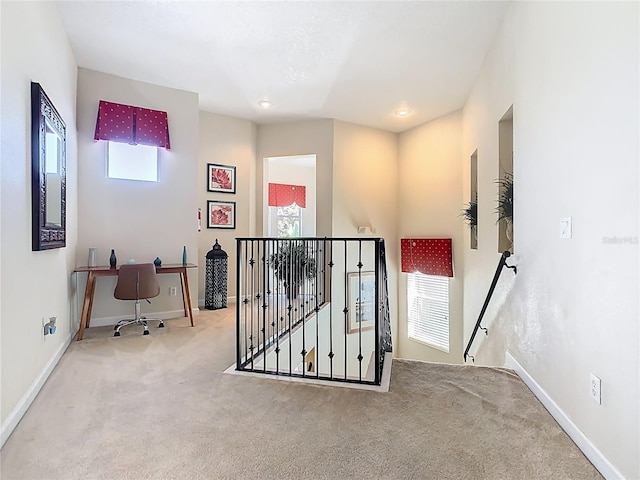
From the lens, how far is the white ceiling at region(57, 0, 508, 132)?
301 centimetres

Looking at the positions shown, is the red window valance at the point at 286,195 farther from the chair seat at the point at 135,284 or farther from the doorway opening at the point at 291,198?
the chair seat at the point at 135,284

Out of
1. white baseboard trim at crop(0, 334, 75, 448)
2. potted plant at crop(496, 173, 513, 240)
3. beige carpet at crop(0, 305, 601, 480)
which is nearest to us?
beige carpet at crop(0, 305, 601, 480)

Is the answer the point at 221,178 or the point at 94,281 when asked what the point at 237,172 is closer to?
the point at 221,178

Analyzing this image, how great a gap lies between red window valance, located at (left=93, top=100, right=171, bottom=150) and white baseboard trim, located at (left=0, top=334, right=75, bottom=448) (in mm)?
2365

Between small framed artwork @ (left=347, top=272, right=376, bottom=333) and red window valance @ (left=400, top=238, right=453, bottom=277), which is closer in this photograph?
red window valance @ (left=400, top=238, right=453, bottom=277)

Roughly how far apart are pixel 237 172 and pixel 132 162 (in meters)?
1.72

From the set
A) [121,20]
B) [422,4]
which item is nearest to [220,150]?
[121,20]

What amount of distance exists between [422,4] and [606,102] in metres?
1.88

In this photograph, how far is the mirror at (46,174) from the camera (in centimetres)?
238

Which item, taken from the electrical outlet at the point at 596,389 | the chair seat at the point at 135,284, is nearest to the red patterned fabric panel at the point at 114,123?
the chair seat at the point at 135,284

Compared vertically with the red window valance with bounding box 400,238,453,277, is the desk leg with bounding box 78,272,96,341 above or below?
below

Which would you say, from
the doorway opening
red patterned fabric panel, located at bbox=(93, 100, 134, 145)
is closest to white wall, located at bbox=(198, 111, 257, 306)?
red patterned fabric panel, located at bbox=(93, 100, 134, 145)

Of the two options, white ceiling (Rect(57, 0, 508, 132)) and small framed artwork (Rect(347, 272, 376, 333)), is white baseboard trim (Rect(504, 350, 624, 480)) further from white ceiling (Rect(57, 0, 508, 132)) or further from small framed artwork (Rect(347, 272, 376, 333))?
small framed artwork (Rect(347, 272, 376, 333))

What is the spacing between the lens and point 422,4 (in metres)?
2.93
